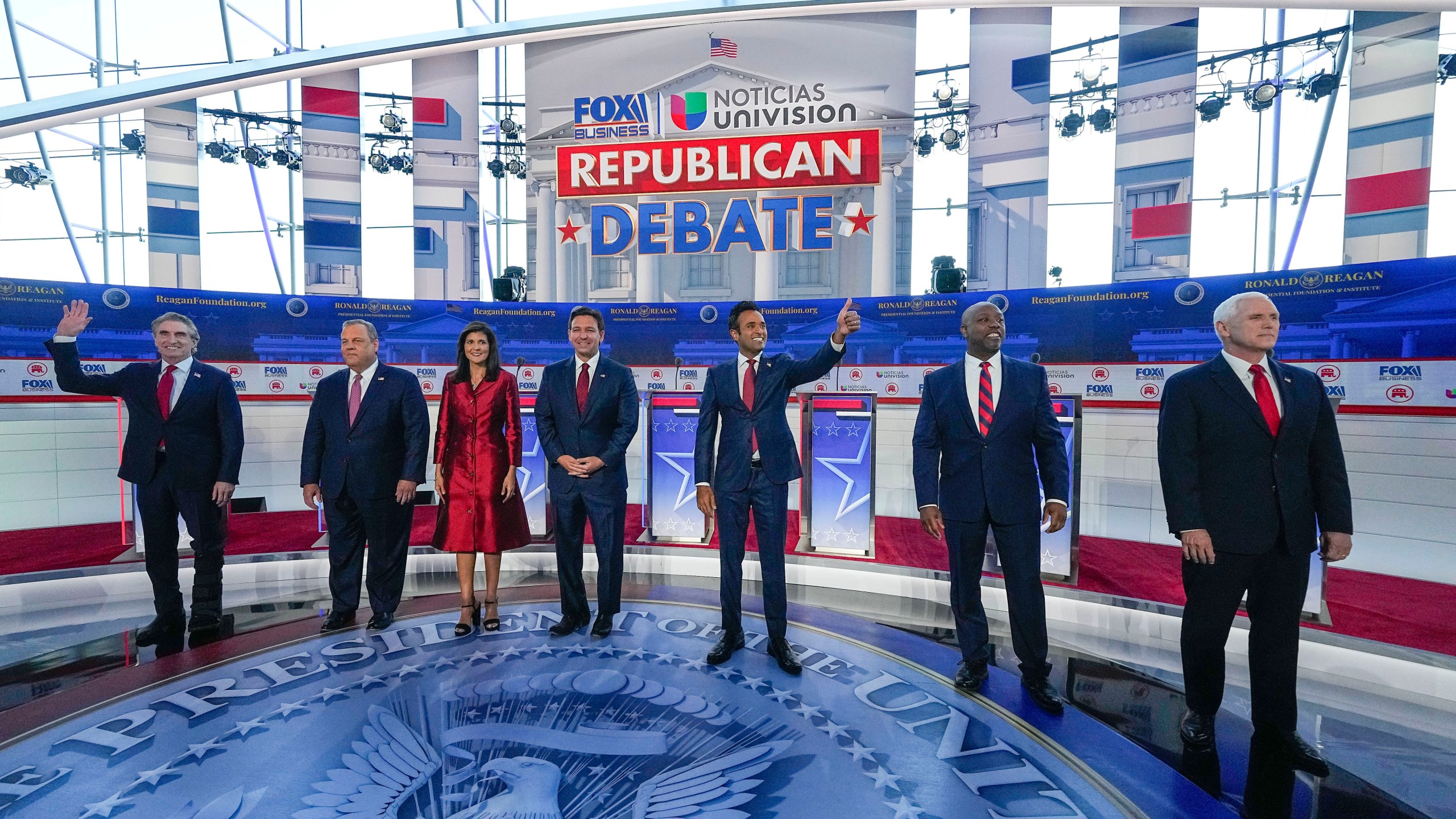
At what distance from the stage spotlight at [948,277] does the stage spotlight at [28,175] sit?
12374 mm

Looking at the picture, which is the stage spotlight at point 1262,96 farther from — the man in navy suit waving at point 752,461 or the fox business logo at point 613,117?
the man in navy suit waving at point 752,461

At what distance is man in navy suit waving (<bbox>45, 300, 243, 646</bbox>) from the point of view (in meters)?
2.90

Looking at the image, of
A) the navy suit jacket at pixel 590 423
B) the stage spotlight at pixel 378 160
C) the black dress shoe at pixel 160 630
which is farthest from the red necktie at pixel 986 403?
the stage spotlight at pixel 378 160

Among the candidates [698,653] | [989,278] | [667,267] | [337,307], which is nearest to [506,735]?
[698,653]

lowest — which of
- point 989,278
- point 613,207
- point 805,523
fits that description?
point 805,523

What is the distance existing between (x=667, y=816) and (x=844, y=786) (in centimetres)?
56

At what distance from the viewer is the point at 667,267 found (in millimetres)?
11156

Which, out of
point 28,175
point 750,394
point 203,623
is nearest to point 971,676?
point 750,394

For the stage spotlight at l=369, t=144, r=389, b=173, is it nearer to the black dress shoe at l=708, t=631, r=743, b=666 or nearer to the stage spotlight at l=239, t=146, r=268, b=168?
the stage spotlight at l=239, t=146, r=268, b=168

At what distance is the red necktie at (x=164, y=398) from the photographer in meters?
2.92

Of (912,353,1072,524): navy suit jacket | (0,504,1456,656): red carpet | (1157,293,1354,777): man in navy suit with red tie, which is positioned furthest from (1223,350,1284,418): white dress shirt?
(0,504,1456,656): red carpet

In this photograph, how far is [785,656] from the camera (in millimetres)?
2541

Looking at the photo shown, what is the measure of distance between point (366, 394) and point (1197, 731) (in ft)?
12.8

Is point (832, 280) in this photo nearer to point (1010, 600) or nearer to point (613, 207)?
point (613, 207)
